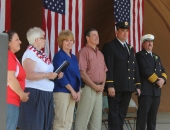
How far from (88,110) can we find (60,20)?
174cm

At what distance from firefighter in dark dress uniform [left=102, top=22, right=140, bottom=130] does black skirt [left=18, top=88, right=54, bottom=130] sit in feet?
4.66

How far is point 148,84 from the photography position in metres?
6.34

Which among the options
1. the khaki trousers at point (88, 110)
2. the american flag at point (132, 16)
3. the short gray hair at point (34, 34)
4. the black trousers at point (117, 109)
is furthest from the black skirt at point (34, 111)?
the american flag at point (132, 16)

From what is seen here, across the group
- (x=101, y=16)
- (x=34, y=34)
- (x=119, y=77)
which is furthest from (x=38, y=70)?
(x=101, y=16)

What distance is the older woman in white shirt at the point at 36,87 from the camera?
4.61 meters

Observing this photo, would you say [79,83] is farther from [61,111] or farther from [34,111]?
[34,111]

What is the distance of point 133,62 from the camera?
6102 millimetres

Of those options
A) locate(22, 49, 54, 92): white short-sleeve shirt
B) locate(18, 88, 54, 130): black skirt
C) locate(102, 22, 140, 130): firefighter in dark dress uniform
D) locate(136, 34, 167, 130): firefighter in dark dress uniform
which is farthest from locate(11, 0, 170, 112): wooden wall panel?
locate(18, 88, 54, 130): black skirt

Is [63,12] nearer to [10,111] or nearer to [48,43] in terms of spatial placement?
[48,43]

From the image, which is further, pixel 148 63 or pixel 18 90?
pixel 148 63

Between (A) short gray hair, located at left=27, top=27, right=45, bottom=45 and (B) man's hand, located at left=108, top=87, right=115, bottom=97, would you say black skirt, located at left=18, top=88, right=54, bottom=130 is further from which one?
(B) man's hand, located at left=108, top=87, right=115, bottom=97

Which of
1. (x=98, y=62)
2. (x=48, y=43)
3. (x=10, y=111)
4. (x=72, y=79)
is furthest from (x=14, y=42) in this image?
(x=48, y=43)

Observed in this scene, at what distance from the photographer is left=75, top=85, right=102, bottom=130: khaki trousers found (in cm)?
555

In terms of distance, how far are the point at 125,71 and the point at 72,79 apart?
109 cm
